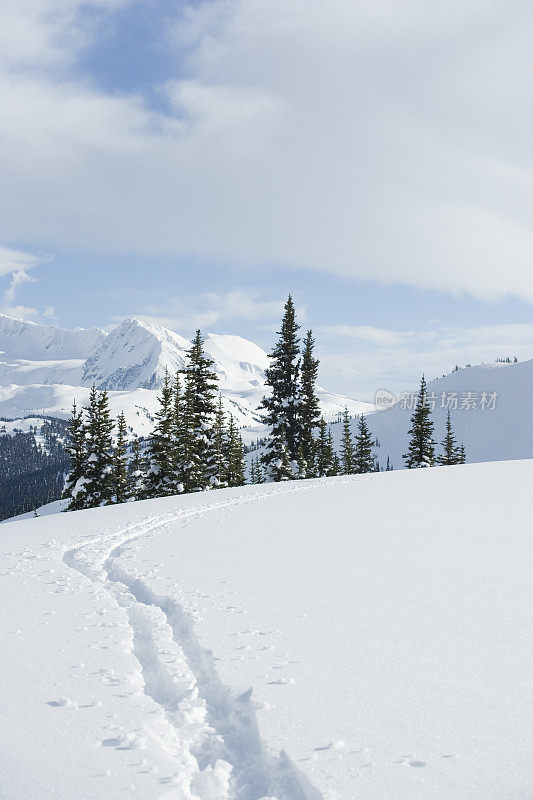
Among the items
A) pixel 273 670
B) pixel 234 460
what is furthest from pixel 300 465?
pixel 273 670

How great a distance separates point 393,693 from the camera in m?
4.50

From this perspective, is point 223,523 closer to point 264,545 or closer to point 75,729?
point 264,545

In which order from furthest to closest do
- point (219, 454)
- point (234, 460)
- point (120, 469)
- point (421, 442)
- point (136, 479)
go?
point (421, 442), point (234, 460), point (136, 479), point (120, 469), point (219, 454)

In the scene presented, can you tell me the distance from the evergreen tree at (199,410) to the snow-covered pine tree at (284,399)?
410 cm

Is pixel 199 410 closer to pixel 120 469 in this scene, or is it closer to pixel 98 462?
pixel 98 462

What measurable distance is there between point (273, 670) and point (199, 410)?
31.1m

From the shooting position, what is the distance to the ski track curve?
3564 mm

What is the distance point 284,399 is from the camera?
3609 cm

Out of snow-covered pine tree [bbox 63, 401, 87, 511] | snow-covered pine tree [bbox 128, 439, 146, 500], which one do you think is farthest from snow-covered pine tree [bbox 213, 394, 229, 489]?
snow-covered pine tree [bbox 63, 401, 87, 511]

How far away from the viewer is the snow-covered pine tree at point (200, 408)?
35.4 meters

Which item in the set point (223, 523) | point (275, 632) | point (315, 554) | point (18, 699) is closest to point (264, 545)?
point (315, 554)

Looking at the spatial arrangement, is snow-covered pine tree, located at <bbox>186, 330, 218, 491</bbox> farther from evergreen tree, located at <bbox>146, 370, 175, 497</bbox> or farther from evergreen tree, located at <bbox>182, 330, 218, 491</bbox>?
evergreen tree, located at <bbox>146, 370, 175, 497</bbox>

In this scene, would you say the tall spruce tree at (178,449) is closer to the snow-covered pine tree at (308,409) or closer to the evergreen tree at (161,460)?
the evergreen tree at (161,460)

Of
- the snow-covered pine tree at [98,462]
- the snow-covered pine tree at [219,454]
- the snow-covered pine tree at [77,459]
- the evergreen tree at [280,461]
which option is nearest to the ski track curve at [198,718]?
the evergreen tree at [280,461]
